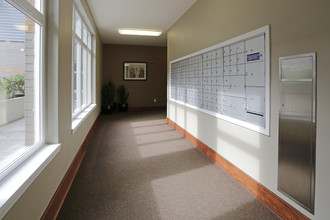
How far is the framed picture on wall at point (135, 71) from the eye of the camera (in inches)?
361

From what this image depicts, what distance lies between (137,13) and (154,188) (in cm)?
387

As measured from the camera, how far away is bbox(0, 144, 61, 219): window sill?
113 cm

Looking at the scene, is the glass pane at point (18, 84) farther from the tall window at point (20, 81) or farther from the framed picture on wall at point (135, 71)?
the framed picture on wall at point (135, 71)

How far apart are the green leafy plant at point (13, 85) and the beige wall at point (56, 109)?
1.44ft

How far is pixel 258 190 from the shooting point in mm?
2289

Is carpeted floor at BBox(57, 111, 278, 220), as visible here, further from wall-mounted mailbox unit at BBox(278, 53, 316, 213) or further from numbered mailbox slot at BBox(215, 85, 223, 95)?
numbered mailbox slot at BBox(215, 85, 223, 95)

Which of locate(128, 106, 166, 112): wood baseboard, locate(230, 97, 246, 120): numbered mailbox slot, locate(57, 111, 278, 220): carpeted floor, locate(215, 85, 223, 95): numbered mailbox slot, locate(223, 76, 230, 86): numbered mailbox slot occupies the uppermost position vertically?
locate(223, 76, 230, 86): numbered mailbox slot

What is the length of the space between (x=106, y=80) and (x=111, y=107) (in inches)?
50.0

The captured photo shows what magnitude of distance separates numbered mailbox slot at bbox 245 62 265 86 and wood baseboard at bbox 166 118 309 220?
3.38 ft

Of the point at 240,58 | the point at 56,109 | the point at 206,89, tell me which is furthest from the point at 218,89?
the point at 56,109

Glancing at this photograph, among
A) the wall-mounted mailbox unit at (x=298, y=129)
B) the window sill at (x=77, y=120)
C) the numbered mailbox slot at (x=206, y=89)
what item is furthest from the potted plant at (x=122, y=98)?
the wall-mounted mailbox unit at (x=298, y=129)

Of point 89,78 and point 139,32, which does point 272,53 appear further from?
point 139,32

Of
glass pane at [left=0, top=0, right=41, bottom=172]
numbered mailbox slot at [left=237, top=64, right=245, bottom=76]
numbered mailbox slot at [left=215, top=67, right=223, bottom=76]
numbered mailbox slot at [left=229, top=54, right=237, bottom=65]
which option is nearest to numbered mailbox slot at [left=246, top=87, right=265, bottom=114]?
numbered mailbox slot at [left=237, top=64, right=245, bottom=76]

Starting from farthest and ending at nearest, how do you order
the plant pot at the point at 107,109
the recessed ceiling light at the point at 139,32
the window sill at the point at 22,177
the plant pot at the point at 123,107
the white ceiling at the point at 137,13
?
the plant pot at the point at 123,107, the plant pot at the point at 107,109, the recessed ceiling light at the point at 139,32, the white ceiling at the point at 137,13, the window sill at the point at 22,177
